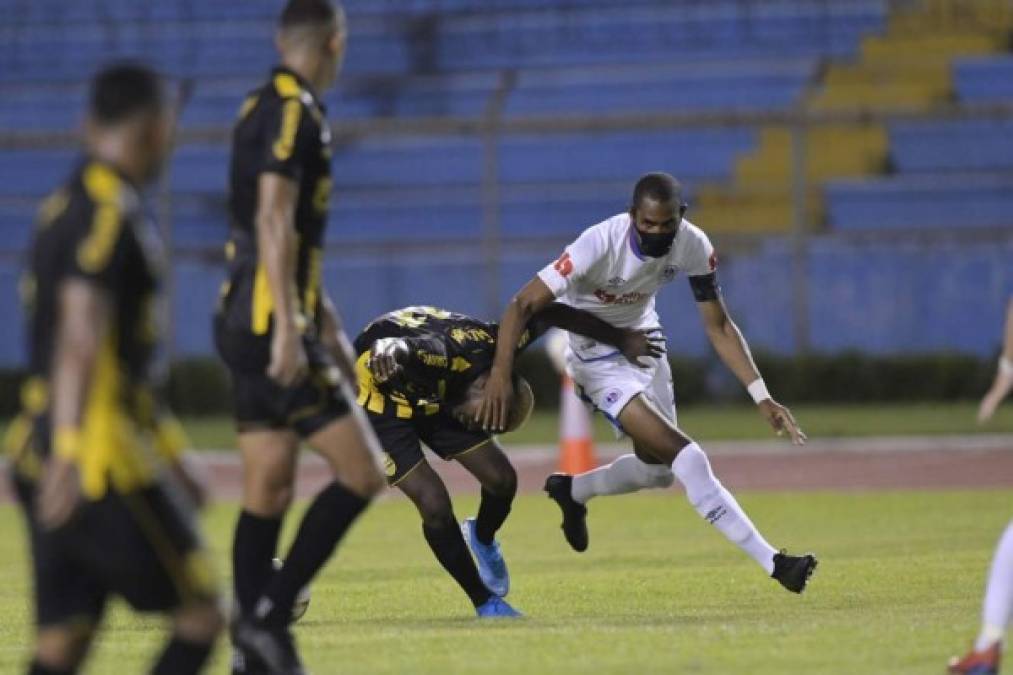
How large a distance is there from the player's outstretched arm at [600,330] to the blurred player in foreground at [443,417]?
0.63 metres

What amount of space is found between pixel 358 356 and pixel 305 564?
279cm

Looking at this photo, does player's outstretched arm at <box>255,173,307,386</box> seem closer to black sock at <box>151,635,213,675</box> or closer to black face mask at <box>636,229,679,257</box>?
black sock at <box>151,635,213,675</box>

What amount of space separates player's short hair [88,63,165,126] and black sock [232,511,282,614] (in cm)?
246

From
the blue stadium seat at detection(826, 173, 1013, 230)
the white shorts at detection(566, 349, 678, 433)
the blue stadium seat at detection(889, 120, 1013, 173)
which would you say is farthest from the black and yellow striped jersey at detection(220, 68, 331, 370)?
the blue stadium seat at detection(889, 120, 1013, 173)

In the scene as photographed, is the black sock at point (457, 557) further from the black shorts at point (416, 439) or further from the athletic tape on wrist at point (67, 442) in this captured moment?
the athletic tape on wrist at point (67, 442)

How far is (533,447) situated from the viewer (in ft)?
77.4

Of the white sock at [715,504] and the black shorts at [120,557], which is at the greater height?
the black shorts at [120,557]

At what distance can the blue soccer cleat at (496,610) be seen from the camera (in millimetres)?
10188

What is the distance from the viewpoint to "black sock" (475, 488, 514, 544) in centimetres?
1088

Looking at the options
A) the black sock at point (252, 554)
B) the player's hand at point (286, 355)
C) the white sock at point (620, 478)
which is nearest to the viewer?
the player's hand at point (286, 355)

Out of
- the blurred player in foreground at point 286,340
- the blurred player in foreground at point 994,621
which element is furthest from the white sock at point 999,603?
the blurred player in foreground at point 286,340

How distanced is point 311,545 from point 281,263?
1.14 metres

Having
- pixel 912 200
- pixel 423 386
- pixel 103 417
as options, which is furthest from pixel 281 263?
pixel 912 200

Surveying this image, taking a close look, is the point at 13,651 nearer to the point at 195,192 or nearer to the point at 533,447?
the point at 533,447
